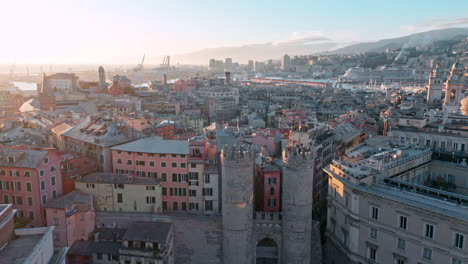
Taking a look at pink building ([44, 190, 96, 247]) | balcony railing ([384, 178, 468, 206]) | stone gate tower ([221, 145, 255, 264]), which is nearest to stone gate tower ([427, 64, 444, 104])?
balcony railing ([384, 178, 468, 206])

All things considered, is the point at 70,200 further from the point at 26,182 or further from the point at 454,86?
the point at 454,86

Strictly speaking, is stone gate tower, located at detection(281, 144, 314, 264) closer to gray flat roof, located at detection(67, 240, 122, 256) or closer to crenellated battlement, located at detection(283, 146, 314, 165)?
crenellated battlement, located at detection(283, 146, 314, 165)

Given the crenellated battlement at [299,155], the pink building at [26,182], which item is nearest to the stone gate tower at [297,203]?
the crenellated battlement at [299,155]

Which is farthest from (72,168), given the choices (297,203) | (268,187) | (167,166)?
(297,203)

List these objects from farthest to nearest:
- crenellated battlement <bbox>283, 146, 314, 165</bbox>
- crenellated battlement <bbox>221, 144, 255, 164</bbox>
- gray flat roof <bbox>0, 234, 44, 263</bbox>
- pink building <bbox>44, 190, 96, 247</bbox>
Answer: pink building <bbox>44, 190, 96, 247</bbox> < crenellated battlement <bbox>283, 146, 314, 165</bbox> < crenellated battlement <bbox>221, 144, 255, 164</bbox> < gray flat roof <bbox>0, 234, 44, 263</bbox>

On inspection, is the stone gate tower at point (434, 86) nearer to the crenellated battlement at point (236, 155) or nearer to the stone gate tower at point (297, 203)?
the stone gate tower at point (297, 203)

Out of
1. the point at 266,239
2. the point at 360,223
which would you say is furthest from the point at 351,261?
the point at 266,239

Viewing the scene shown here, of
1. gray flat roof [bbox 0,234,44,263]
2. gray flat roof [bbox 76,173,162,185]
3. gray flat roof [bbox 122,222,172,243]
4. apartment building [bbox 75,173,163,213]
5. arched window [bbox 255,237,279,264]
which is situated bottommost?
arched window [bbox 255,237,279,264]

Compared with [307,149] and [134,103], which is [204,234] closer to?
[307,149]
